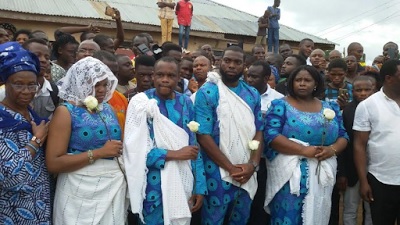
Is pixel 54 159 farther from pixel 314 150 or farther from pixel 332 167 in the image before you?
pixel 332 167

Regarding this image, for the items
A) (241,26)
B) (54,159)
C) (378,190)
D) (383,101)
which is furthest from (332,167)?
(241,26)

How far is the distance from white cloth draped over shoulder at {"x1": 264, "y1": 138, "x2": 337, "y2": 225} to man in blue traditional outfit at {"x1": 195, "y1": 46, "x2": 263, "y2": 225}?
0.23 m

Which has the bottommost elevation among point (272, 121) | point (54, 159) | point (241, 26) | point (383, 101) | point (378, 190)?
point (378, 190)

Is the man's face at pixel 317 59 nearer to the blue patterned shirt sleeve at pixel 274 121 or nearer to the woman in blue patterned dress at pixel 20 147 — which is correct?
the blue patterned shirt sleeve at pixel 274 121

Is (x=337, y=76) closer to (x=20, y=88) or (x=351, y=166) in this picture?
(x=351, y=166)

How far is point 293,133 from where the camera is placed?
3537mm

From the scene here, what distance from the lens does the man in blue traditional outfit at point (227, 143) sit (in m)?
3.41

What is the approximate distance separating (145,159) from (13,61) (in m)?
1.09

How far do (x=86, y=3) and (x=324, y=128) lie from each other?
12.3 m

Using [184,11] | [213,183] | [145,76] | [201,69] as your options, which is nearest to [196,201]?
[213,183]

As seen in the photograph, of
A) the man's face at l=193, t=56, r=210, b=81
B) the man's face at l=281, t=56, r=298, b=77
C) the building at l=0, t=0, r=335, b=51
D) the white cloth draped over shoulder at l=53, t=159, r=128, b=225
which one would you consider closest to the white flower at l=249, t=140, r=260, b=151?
the white cloth draped over shoulder at l=53, t=159, r=128, b=225

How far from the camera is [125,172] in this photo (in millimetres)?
2996

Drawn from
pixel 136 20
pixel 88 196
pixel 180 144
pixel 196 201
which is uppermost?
pixel 136 20

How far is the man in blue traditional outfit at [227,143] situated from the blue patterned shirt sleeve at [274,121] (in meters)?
0.10
